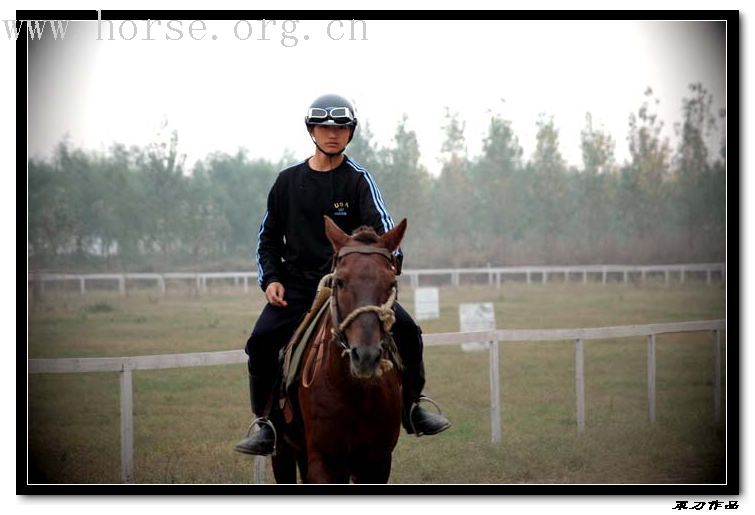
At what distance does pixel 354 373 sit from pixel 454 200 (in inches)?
1013

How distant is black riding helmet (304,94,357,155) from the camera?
6.30m

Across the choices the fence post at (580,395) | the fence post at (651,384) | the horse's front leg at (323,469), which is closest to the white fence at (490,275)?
the fence post at (651,384)

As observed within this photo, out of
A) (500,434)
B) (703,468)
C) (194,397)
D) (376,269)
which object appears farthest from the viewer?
(194,397)

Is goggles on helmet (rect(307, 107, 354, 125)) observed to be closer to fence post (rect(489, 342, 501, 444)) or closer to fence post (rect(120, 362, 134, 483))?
fence post (rect(120, 362, 134, 483))

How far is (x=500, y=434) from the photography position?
10156 mm

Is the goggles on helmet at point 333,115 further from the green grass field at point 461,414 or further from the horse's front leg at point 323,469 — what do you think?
the green grass field at point 461,414

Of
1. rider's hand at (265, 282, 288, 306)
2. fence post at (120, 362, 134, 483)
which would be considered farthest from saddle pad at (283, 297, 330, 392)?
fence post at (120, 362, 134, 483)

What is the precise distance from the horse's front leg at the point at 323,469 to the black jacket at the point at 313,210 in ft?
3.99

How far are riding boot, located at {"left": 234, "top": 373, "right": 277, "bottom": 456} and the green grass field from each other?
1523 mm

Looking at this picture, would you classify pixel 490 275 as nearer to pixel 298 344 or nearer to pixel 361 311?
pixel 298 344

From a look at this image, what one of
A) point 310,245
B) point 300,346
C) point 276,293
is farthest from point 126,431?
point 310,245

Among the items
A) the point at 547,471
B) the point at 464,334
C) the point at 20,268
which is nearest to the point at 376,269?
the point at 20,268

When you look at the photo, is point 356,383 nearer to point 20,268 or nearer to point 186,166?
point 20,268
